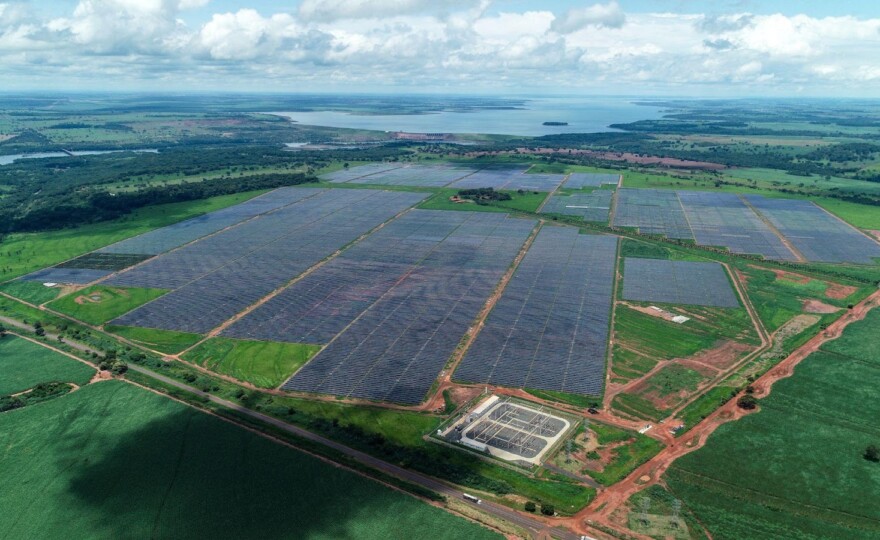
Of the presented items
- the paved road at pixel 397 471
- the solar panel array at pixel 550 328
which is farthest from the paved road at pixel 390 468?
the solar panel array at pixel 550 328

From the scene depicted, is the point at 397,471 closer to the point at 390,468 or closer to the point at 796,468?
the point at 390,468

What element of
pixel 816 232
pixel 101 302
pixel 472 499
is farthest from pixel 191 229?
pixel 816 232

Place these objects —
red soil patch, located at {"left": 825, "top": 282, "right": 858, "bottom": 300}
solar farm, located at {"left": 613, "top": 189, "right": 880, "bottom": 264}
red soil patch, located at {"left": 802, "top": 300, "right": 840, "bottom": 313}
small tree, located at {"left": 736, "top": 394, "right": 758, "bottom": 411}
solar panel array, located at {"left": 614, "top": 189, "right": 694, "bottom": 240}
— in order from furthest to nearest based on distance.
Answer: solar panel array, located at {"left": 614, "top": 189, "right": 694, "bottom": 240}, solar farm, located at {"left": 613, "top": 189, "right": 880, "bottom": 264}, red soil patch, located at {"left": 825, "top": 282, "right": 858, "bottom": 300}, red soil patch, located at {"left": 802, "top": 300, "right": 840, "bottom": 313}, small tree, located at {"left": 736, "top": 394, "right": 758, "bottom": 411}

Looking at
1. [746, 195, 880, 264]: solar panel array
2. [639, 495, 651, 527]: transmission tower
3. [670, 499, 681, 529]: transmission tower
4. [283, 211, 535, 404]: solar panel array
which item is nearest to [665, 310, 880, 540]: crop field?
[670, 499, 681, 529]: transmission tower

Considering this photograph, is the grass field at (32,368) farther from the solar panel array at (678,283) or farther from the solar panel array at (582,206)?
the solar panel array at (582,206)

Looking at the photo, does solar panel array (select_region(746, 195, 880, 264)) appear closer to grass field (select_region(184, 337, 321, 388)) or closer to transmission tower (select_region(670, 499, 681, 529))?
transmission tower (select_region(670, 499, 681, 529))
